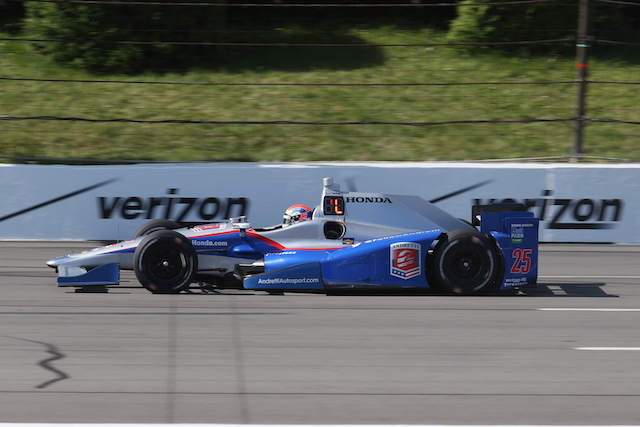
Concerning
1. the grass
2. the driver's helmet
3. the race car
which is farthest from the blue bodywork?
the grass

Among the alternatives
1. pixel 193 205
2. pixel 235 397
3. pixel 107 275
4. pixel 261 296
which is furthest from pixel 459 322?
pixel 193 205

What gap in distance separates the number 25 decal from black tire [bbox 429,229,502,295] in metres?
0.18

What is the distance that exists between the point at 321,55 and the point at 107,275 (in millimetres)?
8537

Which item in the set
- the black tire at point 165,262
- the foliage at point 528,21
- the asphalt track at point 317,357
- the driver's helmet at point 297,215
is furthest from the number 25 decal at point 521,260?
the foliage at point 528,21

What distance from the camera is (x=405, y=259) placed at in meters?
7.41

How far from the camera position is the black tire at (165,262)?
7.29 meters

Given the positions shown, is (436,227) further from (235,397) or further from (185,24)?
(185,24)

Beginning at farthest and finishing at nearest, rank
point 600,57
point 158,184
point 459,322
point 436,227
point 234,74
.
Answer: point 600,57
point 234,74
point 158,184
point 436,227
point 459,322

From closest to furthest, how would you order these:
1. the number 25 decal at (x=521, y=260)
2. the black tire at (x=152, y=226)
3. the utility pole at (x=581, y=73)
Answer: the number 25 decal at (x=521, y=260)
the black tire at (x=152, y=226)
the utility pole at (x=581, y=73)

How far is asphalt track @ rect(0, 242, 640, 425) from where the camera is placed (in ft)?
15.2

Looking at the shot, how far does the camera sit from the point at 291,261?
7406mm

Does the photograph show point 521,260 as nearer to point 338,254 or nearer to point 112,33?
point 338,254

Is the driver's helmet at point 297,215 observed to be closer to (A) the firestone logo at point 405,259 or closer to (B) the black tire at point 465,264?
(A) the firestone logo at point 405,259

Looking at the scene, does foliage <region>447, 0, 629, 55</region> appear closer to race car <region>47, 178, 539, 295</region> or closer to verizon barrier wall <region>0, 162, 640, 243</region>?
verizon barrier wall <region>0, 162, 640, 243</region>
